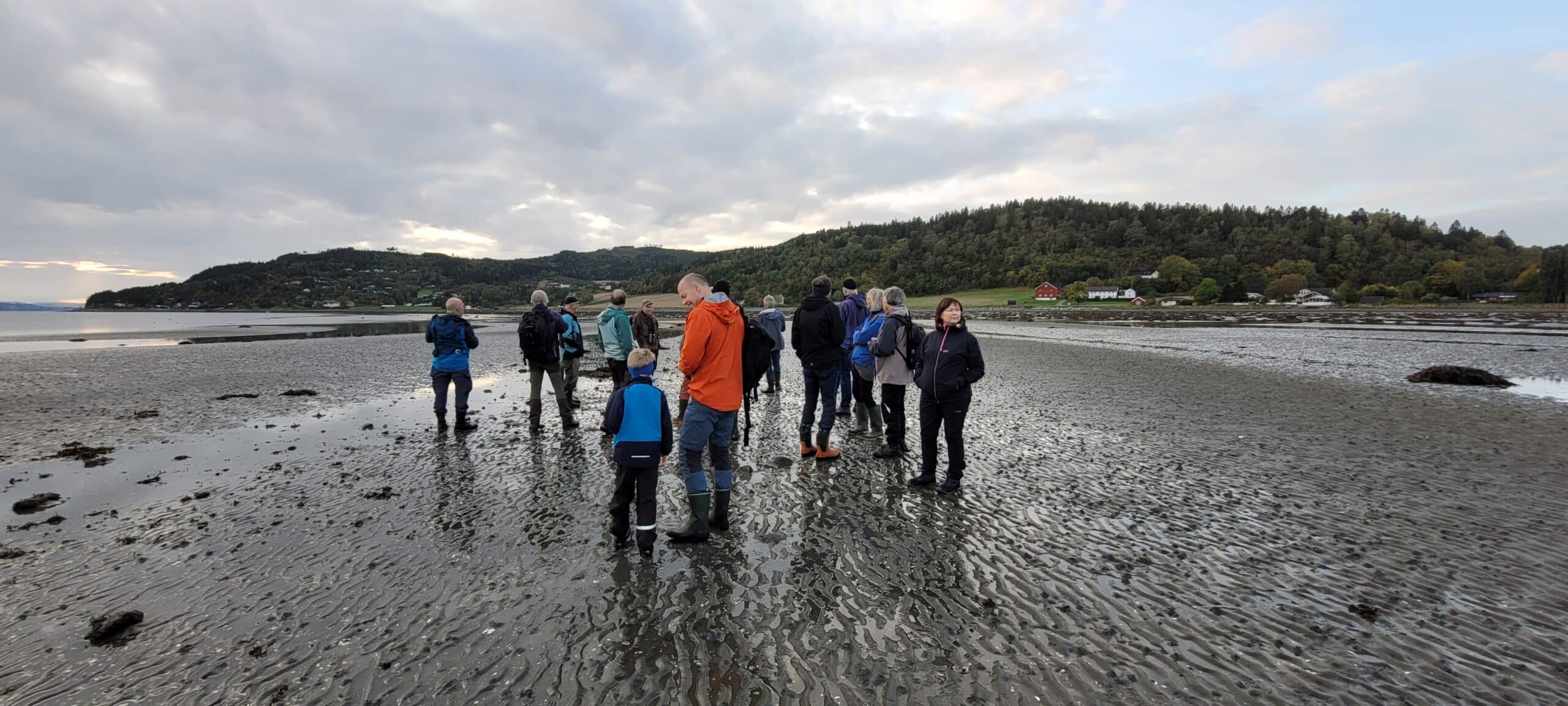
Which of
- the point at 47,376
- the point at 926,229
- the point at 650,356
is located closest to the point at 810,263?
the point at 926,229

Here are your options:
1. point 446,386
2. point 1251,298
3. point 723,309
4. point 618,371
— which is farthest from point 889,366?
point 1251,298

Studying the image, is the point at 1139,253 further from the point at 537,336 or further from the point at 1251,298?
the point at 537,336

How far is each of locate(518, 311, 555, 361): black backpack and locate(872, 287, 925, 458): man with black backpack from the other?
5.54 meters

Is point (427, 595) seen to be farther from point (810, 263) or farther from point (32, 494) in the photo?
point (810, 263)

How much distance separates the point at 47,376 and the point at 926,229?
6725 inches

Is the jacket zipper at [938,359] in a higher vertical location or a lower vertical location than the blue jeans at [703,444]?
higher

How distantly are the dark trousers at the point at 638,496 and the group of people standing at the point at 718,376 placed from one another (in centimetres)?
1

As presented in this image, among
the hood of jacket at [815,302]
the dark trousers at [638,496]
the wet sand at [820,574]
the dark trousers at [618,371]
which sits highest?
the hood of jacket at [815,302]

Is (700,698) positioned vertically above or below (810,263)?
below

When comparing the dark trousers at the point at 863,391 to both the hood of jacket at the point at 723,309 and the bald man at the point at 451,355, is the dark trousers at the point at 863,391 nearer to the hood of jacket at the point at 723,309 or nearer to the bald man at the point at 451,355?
the hood of jacket at the point at 723,309

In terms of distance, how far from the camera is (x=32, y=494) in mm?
6949

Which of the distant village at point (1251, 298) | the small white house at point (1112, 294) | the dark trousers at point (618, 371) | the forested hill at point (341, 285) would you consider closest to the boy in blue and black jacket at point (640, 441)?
the dark trousers at point (618, 371)

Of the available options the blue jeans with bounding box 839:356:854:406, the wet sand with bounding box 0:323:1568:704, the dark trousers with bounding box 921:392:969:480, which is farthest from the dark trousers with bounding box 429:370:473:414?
the dark trousers with bounding box 921:392:969:480

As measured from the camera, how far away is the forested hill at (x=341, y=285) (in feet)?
475
